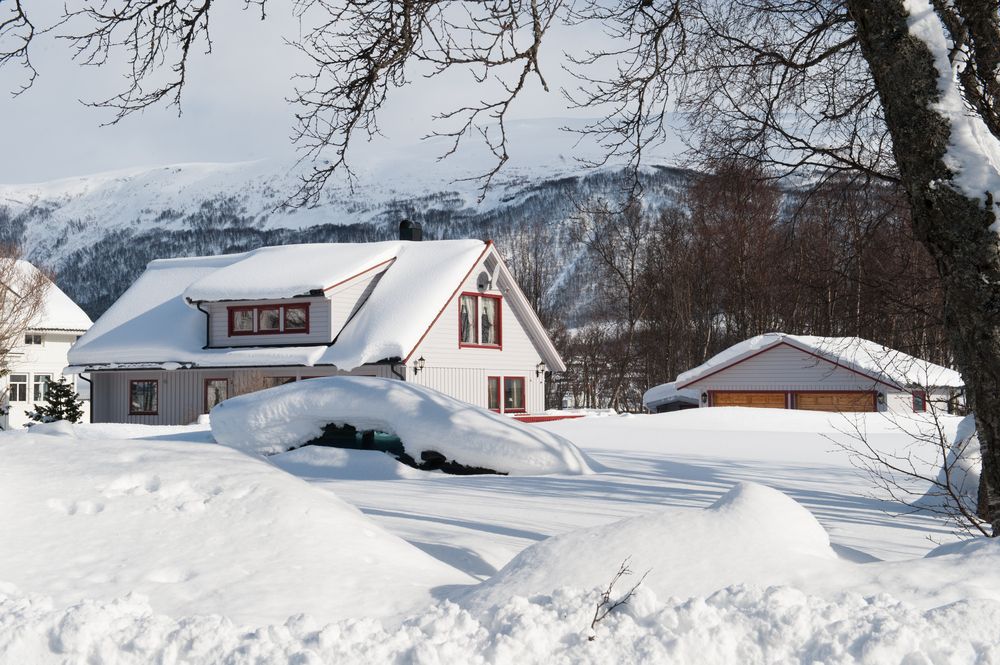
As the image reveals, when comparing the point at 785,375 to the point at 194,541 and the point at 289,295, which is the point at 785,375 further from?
the point at 194,541

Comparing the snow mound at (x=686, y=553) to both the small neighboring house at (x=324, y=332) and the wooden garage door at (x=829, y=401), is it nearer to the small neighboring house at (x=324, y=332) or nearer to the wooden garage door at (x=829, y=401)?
the small neighboring house at (x=324, y=332)

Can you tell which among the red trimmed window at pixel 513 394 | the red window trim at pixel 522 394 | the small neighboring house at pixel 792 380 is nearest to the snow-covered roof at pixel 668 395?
the small neighboring house at pixel 792 380

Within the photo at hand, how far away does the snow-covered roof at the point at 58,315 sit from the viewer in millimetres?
A: 42131

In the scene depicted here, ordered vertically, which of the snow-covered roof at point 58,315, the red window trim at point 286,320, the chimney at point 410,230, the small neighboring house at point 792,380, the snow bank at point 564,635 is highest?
the chimney at point 410,230

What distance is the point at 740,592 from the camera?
4207 millimetres

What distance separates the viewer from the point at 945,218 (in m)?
5.62

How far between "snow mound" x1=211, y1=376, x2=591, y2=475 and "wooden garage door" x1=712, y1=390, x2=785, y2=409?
22815 millimetres

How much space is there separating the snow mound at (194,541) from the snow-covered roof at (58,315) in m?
38.8

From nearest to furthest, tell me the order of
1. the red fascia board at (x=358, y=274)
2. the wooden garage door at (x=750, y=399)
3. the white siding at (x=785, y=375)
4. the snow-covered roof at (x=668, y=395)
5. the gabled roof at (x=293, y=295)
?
the gabled roof at (x=293, y=295), the red fascia board at (x=358, y=274), the white siding at (x=785, y=375), the wooden garage door at (x=750, y=399), the snow-covered roof at (x=668, y=395)

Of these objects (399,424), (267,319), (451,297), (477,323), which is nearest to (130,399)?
(267,319)

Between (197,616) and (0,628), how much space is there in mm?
882

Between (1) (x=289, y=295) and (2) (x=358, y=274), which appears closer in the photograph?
(1) (x=289, y=295)

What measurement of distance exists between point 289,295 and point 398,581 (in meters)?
24.1

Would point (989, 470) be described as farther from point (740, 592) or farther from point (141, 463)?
point (141, 463)
